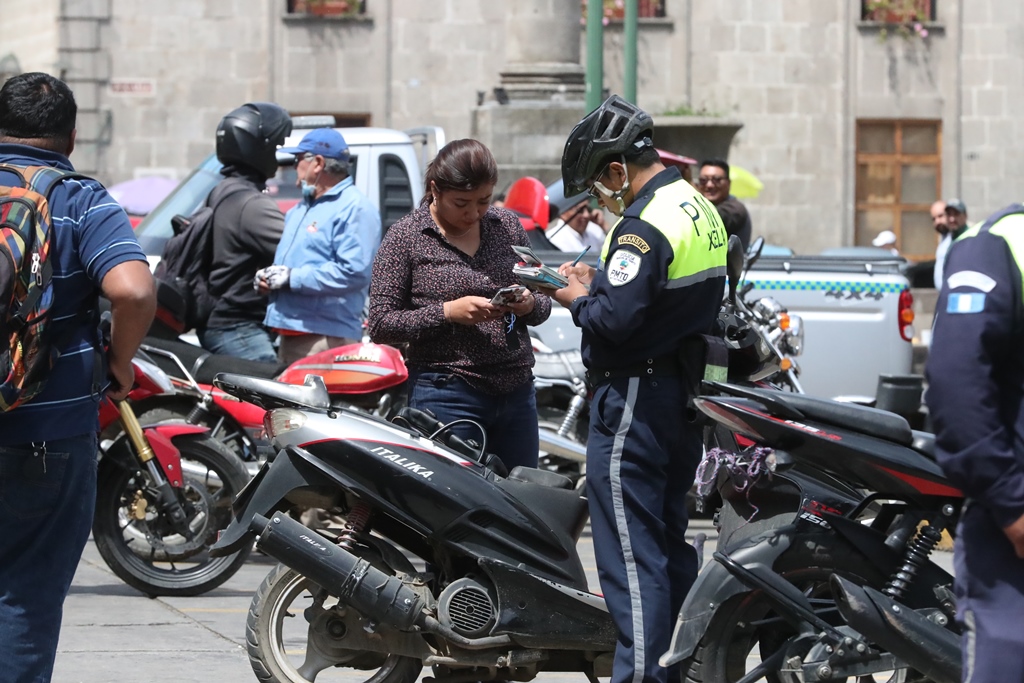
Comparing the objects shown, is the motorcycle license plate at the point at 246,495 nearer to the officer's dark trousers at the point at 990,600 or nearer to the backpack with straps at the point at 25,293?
the backpack with straps at the point at 25,293

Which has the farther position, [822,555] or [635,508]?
[635,508]

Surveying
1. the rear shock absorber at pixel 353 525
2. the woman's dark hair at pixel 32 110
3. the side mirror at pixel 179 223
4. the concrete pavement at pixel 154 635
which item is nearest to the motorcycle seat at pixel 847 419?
the rear shock absorber at pixel 353 525

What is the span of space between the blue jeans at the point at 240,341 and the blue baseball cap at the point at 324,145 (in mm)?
895

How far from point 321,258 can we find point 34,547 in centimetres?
400

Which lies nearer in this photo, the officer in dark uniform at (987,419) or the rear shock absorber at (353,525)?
the officer in dark uniform at (987,419)

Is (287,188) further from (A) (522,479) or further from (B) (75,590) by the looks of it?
(A) (522,479)

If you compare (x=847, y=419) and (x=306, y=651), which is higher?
(x=847, y=419)

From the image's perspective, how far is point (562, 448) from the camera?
8250mm

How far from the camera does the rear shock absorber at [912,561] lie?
14.5 feet

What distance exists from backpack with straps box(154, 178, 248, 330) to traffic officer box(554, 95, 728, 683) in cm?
374

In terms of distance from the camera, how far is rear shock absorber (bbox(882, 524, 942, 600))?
14.5ft

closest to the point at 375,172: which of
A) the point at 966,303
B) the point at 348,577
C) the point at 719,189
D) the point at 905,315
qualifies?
the point at 719,189

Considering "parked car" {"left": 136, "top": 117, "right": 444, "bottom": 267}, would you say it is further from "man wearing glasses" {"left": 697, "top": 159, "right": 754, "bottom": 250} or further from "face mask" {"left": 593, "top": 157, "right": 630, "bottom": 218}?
"face mask" {"left": 593, "top": 157, "right": 630, "bottom": 218}

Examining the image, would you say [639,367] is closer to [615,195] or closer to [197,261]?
[615,195]
